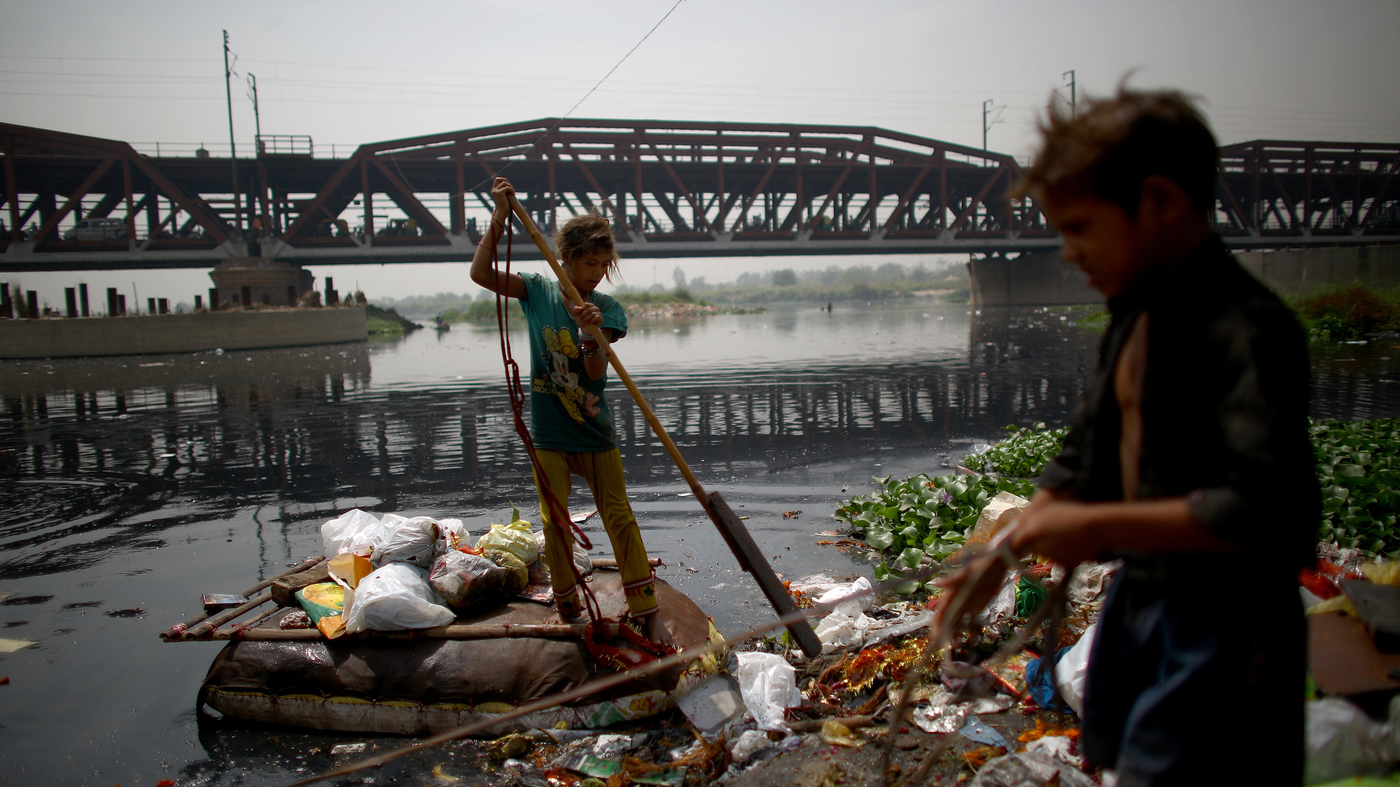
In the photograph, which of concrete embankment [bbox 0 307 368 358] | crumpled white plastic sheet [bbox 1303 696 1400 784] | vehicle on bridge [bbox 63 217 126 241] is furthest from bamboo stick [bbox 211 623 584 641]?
vehicle on bridge [bbox 63 217 126 241]

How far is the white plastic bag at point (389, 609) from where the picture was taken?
3.18m

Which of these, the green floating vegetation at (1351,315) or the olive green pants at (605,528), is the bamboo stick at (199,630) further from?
the green floating vegetation at (1351,315)

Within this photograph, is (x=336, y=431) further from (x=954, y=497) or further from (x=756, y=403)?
(x=954, y=497)

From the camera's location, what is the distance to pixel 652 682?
3.02m

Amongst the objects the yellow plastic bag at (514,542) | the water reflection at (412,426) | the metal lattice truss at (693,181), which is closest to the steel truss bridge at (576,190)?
the metal lattice truss at (693,181)

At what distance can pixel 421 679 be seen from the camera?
3.04m

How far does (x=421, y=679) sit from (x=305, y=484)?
536 cm

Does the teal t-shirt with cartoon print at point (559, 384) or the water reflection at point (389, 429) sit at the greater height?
the teal t-shirt with cartoon print at point (559, 384)

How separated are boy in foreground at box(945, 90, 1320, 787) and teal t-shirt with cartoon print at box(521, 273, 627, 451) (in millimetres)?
2205

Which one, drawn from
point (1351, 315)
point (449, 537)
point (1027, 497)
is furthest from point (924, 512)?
point (1351, 315)

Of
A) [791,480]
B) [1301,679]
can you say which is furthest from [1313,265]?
[1301,679]

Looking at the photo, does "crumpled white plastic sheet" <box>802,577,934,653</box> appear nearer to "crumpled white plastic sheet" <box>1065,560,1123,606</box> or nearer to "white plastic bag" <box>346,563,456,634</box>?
"crumpled white plastic sheet" <box>1065,560,1123,606</box>

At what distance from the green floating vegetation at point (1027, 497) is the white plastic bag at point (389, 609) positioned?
2.07m

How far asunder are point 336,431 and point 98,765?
8446mm
